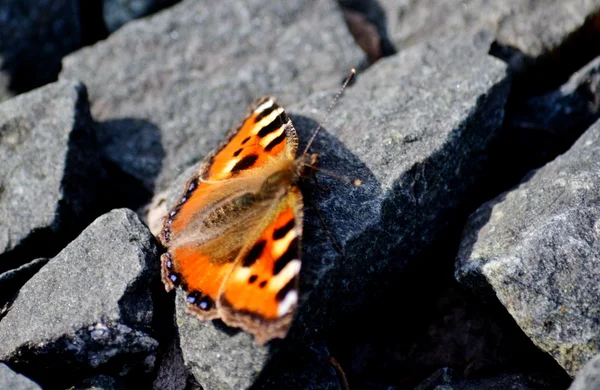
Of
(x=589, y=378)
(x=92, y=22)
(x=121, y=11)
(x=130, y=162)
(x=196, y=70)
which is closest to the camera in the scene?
(x=589, y=378)

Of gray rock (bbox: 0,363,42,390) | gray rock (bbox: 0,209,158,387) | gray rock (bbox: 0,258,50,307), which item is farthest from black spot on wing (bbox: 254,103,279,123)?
gray rock (bbox: 0,363,42,390)

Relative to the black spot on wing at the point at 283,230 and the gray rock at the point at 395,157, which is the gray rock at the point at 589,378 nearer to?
the gray rock at the point at 395,157

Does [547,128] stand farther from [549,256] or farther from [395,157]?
[549,256]

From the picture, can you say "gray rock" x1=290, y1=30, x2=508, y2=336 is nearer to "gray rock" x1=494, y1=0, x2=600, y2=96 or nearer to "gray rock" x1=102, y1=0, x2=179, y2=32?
"gray rock" x1=494, y1=0, x2=600, y2=96

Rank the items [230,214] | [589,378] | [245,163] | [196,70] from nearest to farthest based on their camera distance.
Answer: [589,378] < [230,214] < [245,163] < [196,70]

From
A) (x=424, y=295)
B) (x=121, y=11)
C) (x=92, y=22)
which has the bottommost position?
(x=424, y=295)

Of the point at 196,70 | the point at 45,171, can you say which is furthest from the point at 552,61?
the point at 45,171
